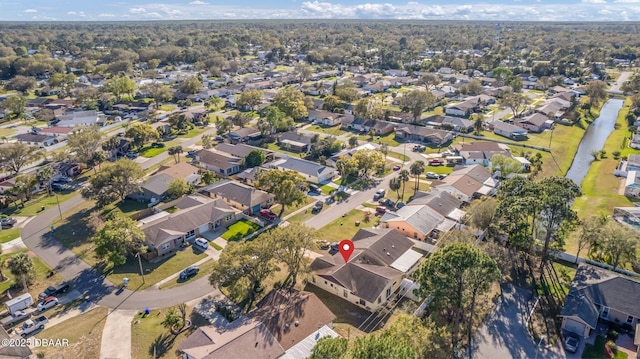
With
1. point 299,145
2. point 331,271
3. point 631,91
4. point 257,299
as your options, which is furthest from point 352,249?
point 631,91

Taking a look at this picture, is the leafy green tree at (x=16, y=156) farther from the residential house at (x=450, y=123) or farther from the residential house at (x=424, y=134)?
the residential house at (x=450, y=123)

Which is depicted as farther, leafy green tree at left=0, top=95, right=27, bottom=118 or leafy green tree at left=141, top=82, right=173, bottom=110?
leafy green tree at left=141, top=82, right=173, bottom=110

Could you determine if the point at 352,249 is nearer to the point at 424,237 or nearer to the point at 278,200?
the point at 424,237

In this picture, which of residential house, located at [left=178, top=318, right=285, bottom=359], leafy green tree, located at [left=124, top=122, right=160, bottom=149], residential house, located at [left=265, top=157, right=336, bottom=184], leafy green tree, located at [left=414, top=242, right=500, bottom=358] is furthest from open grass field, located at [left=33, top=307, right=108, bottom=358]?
Result: leafy green tree, located at [left=124, top=122, right=160, bottom=149]

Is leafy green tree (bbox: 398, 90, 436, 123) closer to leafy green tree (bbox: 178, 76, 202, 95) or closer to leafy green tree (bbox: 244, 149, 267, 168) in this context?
leafy green tree (bbox: 244, 149, 267, 168)

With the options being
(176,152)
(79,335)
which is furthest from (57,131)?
(79,335)

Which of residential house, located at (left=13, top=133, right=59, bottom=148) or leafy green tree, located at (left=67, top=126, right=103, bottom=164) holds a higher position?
leafy green tree, located at (left=67, top=126, right=103, bottom=164)

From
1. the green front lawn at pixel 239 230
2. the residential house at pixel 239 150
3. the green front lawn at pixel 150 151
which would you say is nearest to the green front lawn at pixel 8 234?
the green front lawn at pixel 239 230
